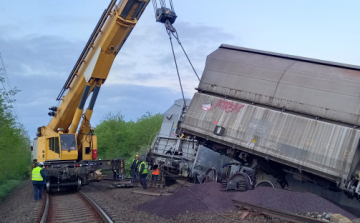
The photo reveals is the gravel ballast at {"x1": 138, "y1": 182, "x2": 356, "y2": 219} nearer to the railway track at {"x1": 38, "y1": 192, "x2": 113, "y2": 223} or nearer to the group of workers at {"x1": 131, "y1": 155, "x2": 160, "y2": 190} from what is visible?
the railway track at {"x1": 38, "y1": 192, "x2": 113, "y2": 223}

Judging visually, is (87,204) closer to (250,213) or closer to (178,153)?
(250,213)

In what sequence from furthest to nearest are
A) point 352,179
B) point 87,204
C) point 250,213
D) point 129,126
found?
point 129,126, point 87,204, point 352,179, point 250,213

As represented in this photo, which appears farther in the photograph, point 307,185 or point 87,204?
point 307,185

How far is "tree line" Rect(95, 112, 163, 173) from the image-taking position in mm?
37156

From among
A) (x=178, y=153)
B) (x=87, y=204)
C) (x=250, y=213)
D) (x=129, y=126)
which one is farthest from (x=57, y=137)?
(x=129, y=126)

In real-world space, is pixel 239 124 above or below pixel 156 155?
above

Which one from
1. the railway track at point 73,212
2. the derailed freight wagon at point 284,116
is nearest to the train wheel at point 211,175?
the derailed freight wagon at point 284,116

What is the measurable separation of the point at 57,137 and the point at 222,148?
6813 mm

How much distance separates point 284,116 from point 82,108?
7957mm

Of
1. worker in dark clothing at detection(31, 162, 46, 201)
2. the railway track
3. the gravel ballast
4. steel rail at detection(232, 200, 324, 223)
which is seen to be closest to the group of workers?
the railway track

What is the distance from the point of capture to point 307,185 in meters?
12.9

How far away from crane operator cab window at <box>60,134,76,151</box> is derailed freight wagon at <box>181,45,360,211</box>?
15.9ft

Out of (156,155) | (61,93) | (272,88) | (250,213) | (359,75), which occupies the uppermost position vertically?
(359,75)

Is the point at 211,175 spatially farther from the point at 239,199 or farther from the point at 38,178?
the point at 38,178
